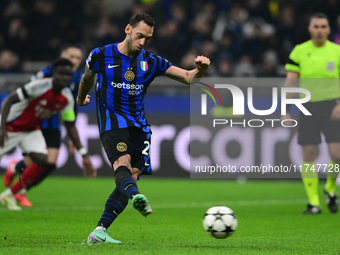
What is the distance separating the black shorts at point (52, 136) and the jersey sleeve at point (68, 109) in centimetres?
94

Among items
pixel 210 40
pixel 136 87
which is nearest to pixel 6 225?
pixel 136 87

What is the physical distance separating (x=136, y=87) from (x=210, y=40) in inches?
415

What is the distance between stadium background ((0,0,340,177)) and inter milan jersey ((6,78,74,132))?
4.74 meters

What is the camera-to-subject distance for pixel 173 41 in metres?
16.2

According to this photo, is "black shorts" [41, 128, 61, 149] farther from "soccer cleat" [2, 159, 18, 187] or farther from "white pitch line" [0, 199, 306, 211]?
"white pitch line" [0, 199, 306, 211]

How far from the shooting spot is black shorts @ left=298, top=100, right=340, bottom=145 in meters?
9.35

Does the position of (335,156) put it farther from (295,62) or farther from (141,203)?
(141,203)

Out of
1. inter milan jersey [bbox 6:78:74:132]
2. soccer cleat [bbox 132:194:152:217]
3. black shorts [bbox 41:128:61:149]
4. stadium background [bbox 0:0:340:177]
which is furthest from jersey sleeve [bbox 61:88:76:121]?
stadium background [bbox 0:0:340:177]

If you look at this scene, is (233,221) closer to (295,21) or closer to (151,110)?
(151,110)

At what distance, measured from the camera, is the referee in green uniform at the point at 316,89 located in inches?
365

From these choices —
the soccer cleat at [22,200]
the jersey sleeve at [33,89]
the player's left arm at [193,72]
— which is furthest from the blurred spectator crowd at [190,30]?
the player's left arm at [193,72]

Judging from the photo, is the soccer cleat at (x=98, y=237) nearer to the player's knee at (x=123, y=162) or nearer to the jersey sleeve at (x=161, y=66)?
the player's knee at (x=123, y=162)

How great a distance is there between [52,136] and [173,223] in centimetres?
308

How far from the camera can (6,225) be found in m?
7.53
